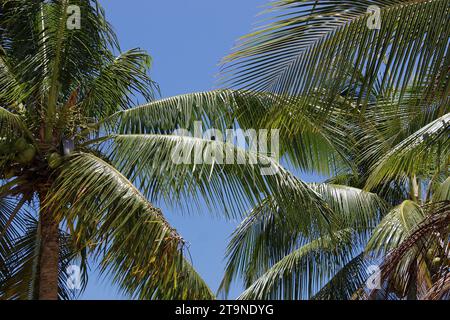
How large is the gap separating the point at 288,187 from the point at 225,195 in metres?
0.64

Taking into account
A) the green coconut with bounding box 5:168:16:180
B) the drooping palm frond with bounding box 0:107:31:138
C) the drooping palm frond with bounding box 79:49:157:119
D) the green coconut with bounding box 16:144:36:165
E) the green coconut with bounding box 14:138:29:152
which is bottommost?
the green coconut with bounding box 5:168:16:180

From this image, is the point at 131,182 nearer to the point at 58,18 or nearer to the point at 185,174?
the point at 185,174

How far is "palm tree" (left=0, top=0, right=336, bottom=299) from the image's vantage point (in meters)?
8.23

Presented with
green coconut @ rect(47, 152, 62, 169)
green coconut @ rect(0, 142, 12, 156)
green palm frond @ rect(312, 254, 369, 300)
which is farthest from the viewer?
green palm frond @ rect(312, 254, 369, 300)

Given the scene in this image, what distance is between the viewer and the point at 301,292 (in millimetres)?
13406

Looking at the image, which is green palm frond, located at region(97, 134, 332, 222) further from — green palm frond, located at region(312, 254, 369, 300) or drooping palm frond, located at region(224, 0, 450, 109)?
green palm frond, located at region(312, 254, 369, 300)

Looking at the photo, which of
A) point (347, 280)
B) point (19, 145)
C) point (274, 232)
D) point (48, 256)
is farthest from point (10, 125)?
point (347, 280)

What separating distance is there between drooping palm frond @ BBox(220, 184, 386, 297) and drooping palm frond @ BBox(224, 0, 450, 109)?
7.53 meters

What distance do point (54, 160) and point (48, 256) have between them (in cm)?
106

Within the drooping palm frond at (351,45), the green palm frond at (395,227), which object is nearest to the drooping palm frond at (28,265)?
the green palm frond at (395,227)

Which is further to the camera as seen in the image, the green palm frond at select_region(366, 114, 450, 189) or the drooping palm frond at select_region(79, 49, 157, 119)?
the drooping palm frond at select_region(79, 49, 157, 119)

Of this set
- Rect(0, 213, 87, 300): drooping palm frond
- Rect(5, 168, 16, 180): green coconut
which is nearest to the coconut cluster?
Rect(5, 168, 16, 180): green coconut

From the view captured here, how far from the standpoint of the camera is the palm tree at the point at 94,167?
823 centimetres
